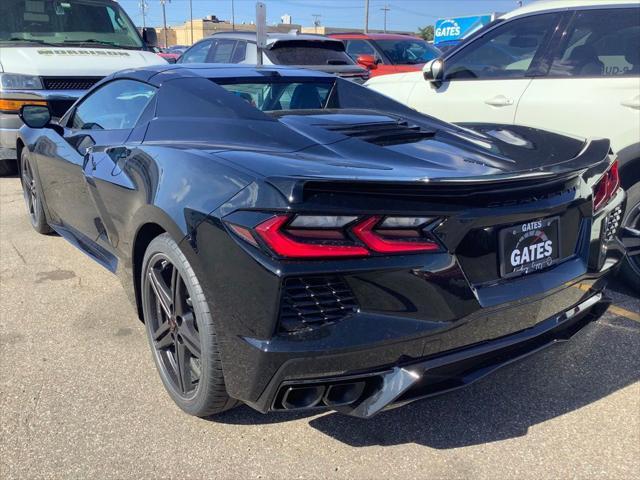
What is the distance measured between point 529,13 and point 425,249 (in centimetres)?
327

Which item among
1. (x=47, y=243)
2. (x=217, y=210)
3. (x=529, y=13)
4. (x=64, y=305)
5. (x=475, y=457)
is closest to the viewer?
(x=217, y=210)

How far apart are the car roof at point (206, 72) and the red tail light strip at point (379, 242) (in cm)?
166

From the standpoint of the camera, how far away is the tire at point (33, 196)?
4.82 meters

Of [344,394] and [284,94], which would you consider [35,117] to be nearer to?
[284,94]

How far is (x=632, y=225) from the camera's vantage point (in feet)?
12.4

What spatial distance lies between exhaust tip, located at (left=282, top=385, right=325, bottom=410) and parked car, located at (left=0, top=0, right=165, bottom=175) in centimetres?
508

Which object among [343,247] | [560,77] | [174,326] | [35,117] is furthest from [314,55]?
[343,247]

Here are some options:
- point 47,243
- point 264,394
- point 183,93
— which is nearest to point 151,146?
point 183,93

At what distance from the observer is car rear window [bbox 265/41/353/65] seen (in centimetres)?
859

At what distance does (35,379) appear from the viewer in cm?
293

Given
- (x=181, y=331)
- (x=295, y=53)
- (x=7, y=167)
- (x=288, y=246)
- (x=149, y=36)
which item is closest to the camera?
(x=288, y=246)

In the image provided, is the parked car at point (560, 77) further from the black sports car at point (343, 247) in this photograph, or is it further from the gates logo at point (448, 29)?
the gates logo at point (448, 29)

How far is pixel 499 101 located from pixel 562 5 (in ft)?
2.55

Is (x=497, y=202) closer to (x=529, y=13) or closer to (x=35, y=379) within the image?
(x=35, y=379)
